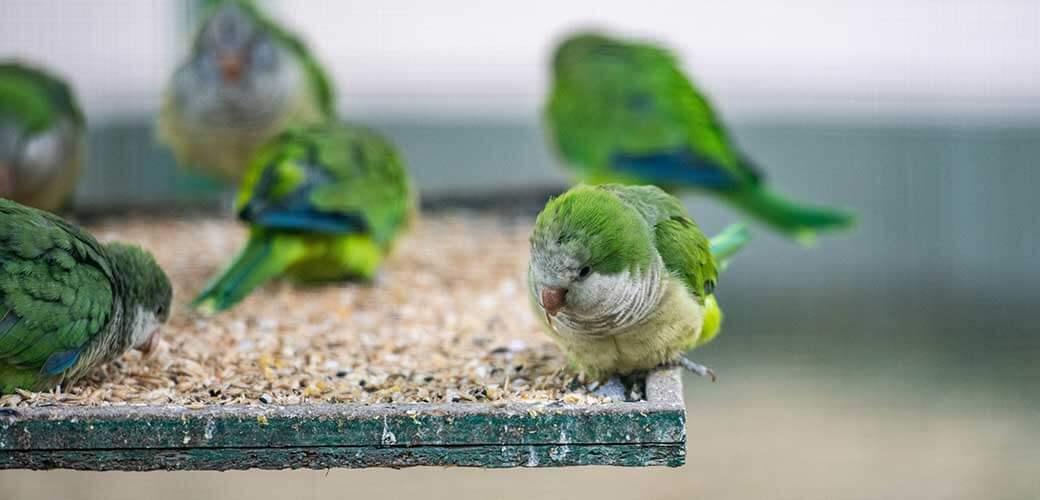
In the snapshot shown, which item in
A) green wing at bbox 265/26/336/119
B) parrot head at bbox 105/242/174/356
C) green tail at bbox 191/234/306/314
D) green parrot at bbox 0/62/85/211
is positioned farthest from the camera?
green wing at bbox 265/26/336/119

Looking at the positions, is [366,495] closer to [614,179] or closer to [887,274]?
[614,179]

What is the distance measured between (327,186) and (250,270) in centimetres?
46

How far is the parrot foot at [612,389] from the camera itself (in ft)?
10.3

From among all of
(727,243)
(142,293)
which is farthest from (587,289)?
(142,293)

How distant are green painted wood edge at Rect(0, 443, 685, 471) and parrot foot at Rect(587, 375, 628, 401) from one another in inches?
11.7

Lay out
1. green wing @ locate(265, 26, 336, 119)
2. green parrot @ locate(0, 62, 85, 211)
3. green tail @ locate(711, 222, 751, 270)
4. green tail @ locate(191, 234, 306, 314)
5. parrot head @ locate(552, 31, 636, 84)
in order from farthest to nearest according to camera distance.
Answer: parrot head @ locate(552, 31, 636, 84) < green wing @ locate(265, 26, 336, 119) < green parrot @ locate(0, 62, 85, 211) < green tail @ locate(191, 234, 306, 314) < green tail @ locate(711, 222, 751, 270)

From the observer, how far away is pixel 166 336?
376cm

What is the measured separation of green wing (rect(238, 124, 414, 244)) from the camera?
434cm

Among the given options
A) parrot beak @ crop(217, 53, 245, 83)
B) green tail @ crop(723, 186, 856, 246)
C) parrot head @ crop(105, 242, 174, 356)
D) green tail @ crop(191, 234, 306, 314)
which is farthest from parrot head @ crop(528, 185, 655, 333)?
parrot beak @ crop(217, 53, 245, 83)

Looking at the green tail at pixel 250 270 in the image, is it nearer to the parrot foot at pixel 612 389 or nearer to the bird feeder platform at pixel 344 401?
the bird feeder platform at pixel 344 401

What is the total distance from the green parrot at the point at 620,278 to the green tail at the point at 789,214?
2.28 m

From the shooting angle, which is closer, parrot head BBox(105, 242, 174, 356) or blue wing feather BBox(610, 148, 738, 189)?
parrot head BBox(105, 242, 174, 356)

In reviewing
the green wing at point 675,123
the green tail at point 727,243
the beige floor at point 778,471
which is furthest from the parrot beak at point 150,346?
the green wing at point 675,123

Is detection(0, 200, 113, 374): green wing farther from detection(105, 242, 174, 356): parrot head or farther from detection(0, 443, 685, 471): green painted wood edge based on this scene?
detection(0, 443, 685, 471): green painted wood edge
